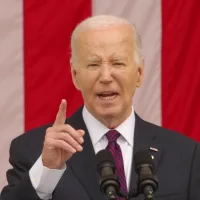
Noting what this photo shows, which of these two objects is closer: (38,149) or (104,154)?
(104,154)

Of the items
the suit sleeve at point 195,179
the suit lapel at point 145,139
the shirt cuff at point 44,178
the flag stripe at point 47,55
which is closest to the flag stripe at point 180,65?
the flag stripe at point 47,55

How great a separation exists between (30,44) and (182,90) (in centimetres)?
66

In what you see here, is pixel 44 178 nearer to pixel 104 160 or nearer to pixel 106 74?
pixel 104 160

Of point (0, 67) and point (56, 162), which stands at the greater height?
point (0, 67)

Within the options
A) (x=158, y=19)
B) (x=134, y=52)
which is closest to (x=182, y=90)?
(x=158, y=19)

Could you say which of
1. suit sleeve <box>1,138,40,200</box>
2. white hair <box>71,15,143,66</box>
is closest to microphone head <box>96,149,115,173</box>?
suit sleeve <box>1,138,40,200</box>

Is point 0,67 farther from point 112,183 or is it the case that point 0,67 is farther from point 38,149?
point 112,183

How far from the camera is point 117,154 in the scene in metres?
2.09

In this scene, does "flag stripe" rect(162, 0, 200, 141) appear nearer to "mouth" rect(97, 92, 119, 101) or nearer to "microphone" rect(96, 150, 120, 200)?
"mouth" rect(97, 92, 119, 101)

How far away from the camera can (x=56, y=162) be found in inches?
70.4

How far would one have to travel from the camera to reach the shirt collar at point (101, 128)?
215 cm

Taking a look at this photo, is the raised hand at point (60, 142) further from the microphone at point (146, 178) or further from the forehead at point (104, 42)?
the forehead at point (104, 42)

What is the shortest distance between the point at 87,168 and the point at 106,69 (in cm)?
29

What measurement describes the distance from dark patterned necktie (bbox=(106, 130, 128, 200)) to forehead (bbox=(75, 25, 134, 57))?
0.24 m
